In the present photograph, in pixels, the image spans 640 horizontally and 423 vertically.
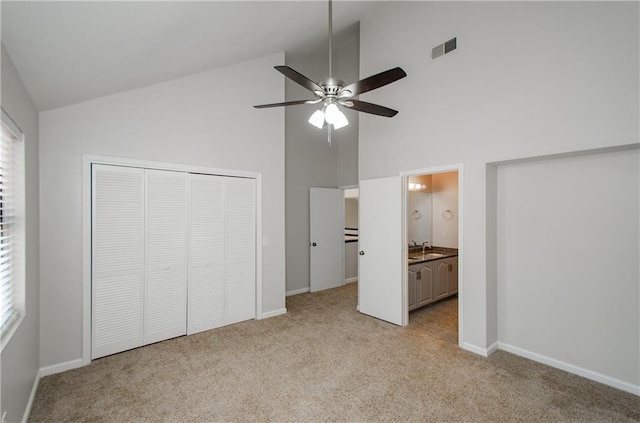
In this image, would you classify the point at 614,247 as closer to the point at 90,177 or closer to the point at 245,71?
the point at 245,71

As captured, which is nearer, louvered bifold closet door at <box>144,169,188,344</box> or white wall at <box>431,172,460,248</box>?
louvered bifold closet door at <box>144,169,188,344</box>

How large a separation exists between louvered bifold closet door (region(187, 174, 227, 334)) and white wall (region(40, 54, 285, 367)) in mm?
334

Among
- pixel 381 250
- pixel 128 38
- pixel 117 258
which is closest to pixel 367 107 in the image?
pixel 128 38

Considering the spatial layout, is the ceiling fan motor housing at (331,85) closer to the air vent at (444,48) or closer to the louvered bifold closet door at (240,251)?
the air vent at (444,48)

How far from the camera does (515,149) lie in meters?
2.77

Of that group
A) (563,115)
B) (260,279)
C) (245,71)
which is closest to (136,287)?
(260,279)

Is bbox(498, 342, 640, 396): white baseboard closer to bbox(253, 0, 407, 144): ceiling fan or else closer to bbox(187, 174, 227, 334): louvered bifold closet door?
bbox(253, 0, 407, 144): ceiling fan

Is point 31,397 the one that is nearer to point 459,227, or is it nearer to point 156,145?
point 156,145

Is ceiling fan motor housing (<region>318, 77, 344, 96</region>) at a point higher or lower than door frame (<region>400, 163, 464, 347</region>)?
higher

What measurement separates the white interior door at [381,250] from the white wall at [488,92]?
29cm

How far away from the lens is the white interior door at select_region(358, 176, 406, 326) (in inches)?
150

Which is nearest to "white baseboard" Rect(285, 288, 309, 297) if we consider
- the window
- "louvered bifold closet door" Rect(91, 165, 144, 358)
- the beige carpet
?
the beige carpet

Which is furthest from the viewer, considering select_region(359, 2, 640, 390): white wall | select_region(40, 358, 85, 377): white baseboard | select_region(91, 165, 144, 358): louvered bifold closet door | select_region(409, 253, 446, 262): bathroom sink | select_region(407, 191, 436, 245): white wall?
select_region(407, 191, 436, 245): white wall

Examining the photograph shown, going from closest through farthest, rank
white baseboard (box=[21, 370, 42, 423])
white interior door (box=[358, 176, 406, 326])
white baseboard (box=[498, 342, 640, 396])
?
1. white baseboard (box=[21, 370, 42, 423])
2. white baseboard (box=[498, 342, 640, 396])
3. white interior door (box=[358, 176, 406, 326])
